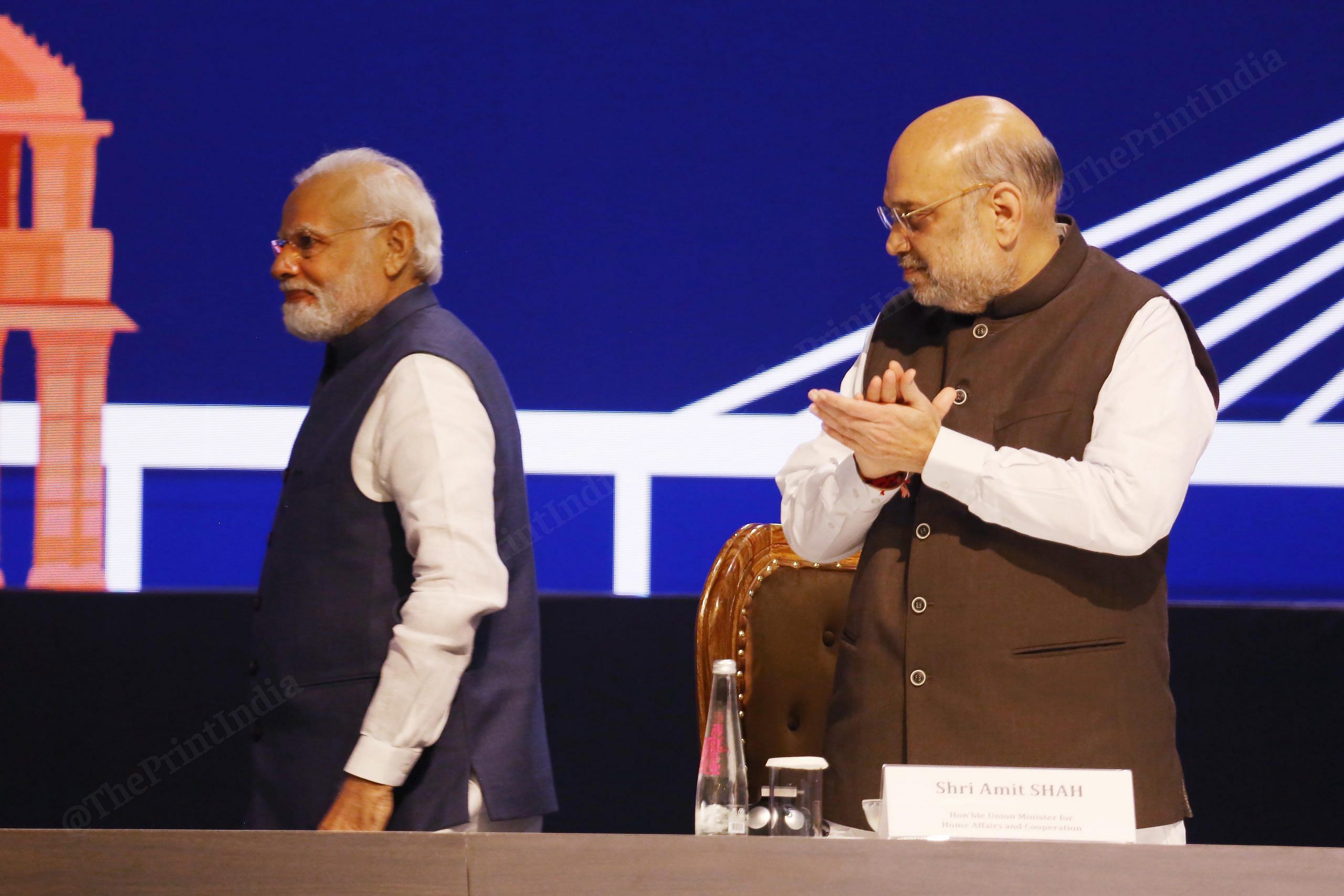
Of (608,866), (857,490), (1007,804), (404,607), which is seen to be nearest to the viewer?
(608,866)

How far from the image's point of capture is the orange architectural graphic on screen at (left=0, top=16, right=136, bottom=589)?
305cm

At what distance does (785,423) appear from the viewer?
3018 mm

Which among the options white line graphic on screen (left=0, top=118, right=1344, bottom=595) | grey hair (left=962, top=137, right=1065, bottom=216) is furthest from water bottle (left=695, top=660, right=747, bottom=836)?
white line graphic on screen (left=0, top=118, right=1344, bottom=595)

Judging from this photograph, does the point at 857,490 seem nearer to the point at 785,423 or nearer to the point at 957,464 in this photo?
the point at 957,464

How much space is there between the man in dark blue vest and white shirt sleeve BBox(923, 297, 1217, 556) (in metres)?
0.65

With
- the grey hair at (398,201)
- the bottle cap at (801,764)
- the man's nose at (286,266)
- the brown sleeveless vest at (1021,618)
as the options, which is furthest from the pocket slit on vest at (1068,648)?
the man's nose at (286,266)

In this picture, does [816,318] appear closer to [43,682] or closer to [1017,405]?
[1017,405]

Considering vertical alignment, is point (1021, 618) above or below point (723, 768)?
above

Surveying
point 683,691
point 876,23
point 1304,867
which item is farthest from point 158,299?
point 1304,867

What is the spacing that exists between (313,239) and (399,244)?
135mm

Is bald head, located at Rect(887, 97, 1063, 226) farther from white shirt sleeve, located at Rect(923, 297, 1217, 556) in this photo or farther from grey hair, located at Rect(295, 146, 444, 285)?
A: grey hair, located at Rect(295, 146, 444, 285)

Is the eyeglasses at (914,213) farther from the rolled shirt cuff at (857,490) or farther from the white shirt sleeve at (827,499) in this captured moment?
the rolled shirt cuff at (857,490)

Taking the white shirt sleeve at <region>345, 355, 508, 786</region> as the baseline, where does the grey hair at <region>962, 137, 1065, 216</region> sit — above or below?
above

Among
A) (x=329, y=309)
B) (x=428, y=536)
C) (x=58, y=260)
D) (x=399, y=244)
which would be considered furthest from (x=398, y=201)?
(x=58, y=260)
